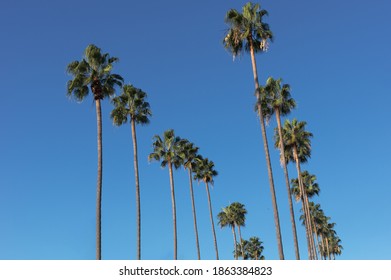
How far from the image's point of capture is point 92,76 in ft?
113

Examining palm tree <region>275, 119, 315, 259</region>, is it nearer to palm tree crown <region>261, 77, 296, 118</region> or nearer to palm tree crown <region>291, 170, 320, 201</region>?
palm tree crown <region>261, 77, 296, 118</region>

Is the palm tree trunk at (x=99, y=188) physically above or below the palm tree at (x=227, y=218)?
below

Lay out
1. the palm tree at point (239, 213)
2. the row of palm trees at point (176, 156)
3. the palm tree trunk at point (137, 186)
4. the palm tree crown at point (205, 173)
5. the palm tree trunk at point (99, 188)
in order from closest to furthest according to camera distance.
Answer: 1. the palm tree trunk at point (99, 188)
2. the palm tree trunk at point (137, 186)
3. the row of palm trees at point (176, 156)
4. the palm tree crown at point (205, 173)
5. the palm tree at point (239, 213)

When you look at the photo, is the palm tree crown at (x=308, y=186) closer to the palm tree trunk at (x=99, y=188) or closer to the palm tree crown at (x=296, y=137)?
the palm tree crown at (x=296, y=137)

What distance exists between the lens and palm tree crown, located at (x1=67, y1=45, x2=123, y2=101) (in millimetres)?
34094

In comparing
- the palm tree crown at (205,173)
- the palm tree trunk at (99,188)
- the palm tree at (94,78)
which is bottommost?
the palm tree trunk at (99,188)

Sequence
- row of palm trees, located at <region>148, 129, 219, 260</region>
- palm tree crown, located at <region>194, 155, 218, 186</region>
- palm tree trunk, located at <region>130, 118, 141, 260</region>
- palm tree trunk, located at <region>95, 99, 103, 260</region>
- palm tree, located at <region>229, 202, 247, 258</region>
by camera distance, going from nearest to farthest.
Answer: palm tree trunk, located at <region>95, 99, 103, 260</region> → palm tree trunk, located at <region>130, 118, 141, 260</region> → row of palm trees, located at <region>148, 129, 219, 260</region> → palm tree crown, located at <region>194, 155, 218, 186</region> → palm tree, located at <region>229, 202, 247, 258</region>

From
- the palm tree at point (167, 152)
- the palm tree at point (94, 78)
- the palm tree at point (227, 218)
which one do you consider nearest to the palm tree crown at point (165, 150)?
the palm tree at point (167, 152)

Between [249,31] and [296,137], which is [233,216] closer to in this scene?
[296,137]

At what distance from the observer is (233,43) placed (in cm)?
3600

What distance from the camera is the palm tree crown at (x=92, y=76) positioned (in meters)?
34.1

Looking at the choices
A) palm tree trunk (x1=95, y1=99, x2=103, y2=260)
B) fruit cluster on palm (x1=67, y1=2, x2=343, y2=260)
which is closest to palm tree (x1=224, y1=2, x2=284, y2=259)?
fruit cluster on palm (x1=67, y1=2, x2=343, y2=260)

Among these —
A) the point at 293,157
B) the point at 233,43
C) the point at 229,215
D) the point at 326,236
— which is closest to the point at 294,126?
the point at 293,157
